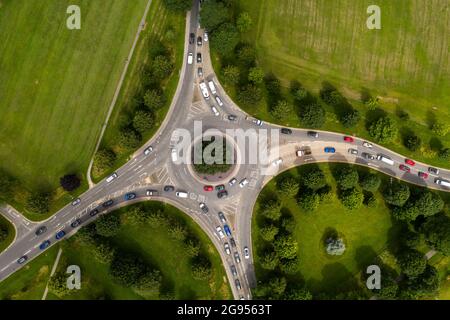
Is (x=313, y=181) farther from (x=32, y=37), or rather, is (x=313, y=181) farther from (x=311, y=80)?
(x=32, y=37)

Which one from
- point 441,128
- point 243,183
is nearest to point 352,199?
point 243,183

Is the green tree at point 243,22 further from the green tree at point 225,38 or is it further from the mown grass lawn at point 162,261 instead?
the mown grass lawn at point 162,261

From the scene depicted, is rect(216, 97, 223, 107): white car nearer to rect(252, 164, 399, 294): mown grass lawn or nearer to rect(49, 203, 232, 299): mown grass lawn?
rect(252, 164, 399, 294): mown grass lawn

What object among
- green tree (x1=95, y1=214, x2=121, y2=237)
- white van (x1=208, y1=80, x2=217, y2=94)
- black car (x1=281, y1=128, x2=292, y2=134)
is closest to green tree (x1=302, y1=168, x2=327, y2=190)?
black car (x1=281, y1=128, x2=292, y2=134)

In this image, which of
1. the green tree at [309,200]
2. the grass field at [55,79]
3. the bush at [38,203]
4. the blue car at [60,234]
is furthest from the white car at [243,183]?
the bush at [38,203]

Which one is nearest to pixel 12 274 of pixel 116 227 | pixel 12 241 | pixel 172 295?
pixel 12 241

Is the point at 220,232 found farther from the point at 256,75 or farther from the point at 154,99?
the point at 256,75

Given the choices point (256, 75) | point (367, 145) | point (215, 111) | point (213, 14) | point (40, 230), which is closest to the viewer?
point (213, 14)
